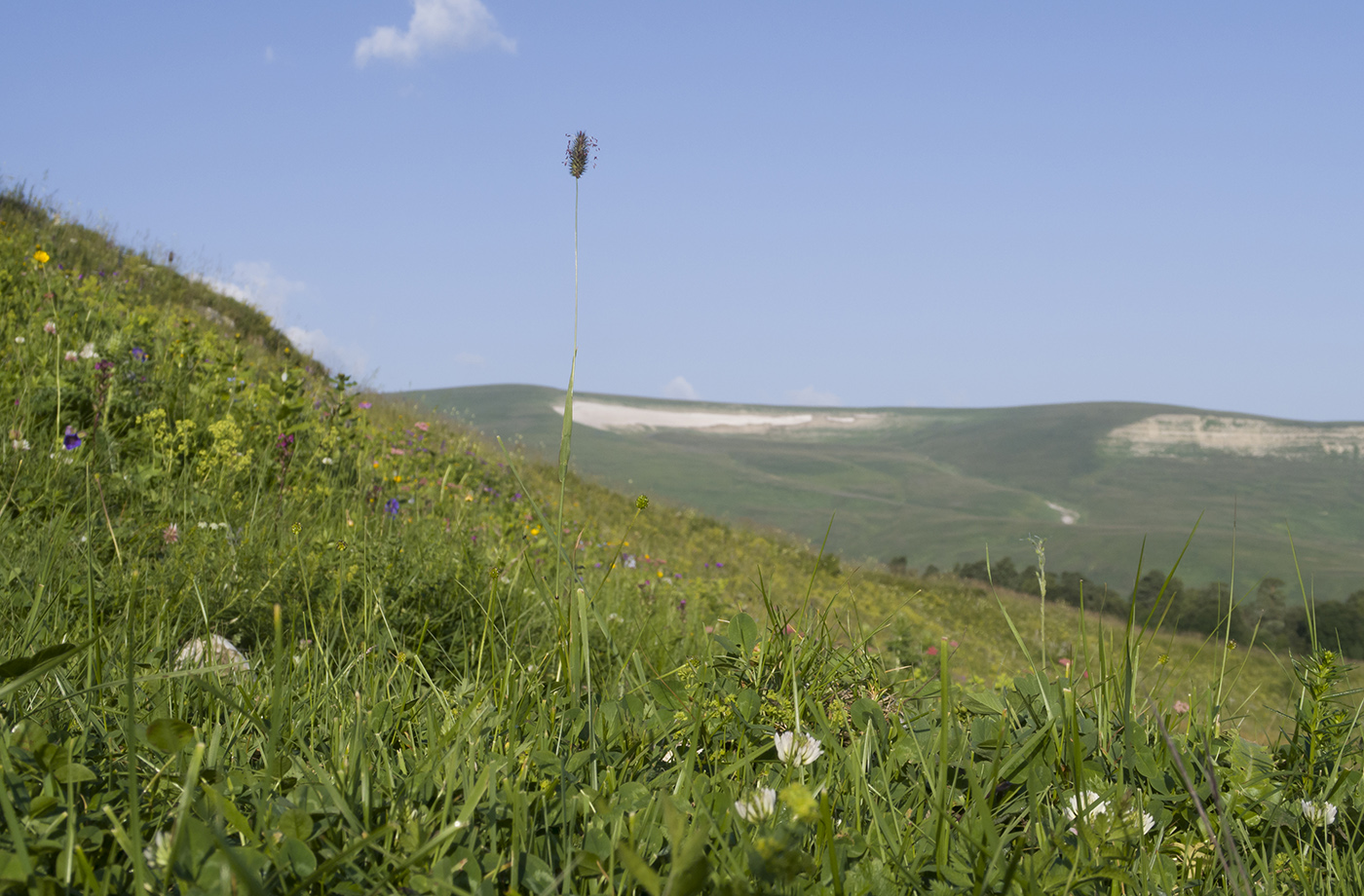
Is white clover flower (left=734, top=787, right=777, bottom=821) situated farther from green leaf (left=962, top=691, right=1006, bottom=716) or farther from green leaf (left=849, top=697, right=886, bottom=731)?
green leaf (left=962, top=691, right=1006, bottom=716)

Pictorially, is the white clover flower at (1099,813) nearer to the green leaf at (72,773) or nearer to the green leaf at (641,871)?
the green leaf at (641,871)

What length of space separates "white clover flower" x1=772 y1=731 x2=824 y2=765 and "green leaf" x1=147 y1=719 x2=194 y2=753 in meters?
0.91

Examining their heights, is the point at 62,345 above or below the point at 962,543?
above

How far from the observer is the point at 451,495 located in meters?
6.31

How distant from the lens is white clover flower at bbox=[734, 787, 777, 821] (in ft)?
3.42

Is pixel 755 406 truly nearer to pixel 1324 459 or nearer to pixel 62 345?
pixel 1324 459

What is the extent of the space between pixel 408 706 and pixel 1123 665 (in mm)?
1532

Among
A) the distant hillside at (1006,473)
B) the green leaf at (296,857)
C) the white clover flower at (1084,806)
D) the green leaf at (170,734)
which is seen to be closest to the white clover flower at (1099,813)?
the white clover flower at (1084,806)

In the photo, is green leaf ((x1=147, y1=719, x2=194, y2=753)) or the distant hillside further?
the distant hillside

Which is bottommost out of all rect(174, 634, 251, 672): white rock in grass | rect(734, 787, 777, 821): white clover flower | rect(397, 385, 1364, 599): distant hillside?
rect(397, 385, 1364, 599): distant hillside

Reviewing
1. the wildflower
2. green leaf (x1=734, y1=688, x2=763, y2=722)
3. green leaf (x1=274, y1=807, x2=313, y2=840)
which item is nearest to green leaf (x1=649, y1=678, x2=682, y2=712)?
green leaf (x1=734, y1=688, x2=763, y2=722)

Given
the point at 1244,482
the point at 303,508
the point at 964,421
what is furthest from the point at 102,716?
the point at 964,421

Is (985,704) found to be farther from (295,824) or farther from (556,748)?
(295,824)

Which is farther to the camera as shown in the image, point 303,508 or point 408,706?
point 303,508
